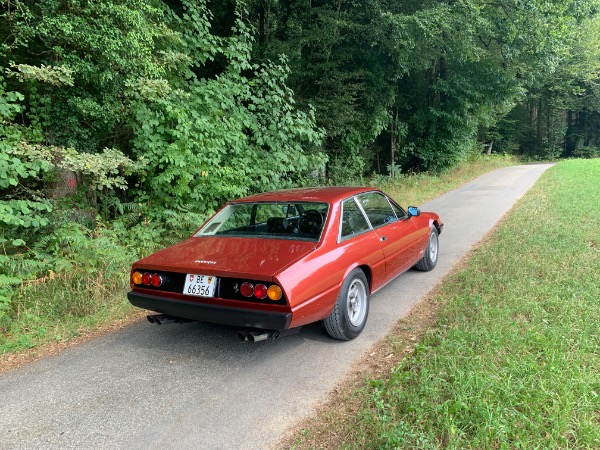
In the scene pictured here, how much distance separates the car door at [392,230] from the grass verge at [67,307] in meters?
2.97

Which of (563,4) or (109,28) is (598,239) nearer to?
(109,28)

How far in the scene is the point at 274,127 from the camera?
26.3ft

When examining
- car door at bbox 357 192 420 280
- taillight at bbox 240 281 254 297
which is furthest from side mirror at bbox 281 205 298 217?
taillight at bbox 240 281 254 297

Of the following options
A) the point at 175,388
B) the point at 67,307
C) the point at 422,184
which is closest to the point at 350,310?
the point at 175,388

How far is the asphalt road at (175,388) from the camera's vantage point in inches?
98.3

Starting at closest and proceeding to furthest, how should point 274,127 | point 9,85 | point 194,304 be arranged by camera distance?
point 194,304
point 9,85
point 274,127

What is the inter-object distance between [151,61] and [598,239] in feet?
25.0

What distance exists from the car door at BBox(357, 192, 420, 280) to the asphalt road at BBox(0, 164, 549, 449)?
588 mm

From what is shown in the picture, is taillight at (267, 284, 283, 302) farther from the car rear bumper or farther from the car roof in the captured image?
the car roof

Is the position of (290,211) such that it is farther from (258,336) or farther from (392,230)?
(258,336)

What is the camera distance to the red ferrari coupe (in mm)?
2963

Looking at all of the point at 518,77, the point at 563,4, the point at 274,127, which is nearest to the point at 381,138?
the point at 518,77

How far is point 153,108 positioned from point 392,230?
4.63 m

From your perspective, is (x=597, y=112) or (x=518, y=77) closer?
(x=518, y=77)
